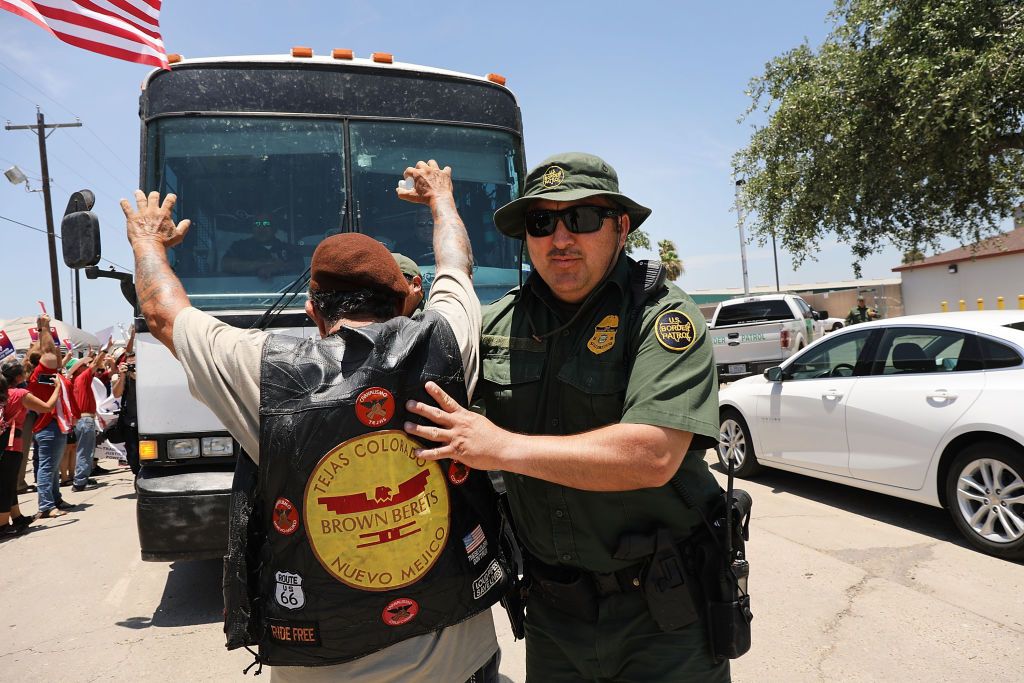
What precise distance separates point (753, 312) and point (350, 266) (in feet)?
48.7

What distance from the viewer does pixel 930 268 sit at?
34719mm

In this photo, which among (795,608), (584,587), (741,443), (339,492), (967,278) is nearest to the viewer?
(339,492)

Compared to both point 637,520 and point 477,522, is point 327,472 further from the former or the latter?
point 637,520

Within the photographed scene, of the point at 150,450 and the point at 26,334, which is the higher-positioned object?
the point at 26,334

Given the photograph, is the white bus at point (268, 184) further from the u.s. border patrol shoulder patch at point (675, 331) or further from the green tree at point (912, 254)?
the green tree at point (912, 254)

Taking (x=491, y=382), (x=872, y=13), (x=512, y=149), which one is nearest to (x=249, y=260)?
(x=512, y=149)

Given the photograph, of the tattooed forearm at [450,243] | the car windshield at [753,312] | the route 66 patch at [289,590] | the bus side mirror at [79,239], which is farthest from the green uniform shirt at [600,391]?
the car windshield at [753,312]

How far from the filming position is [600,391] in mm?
1852

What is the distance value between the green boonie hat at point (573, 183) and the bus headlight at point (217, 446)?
2614 mm

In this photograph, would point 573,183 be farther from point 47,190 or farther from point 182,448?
point 47,190

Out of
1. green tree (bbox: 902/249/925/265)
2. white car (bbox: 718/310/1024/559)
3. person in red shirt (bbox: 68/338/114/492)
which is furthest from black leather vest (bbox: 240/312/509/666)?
green tree (bbox: 902/249/925/265)

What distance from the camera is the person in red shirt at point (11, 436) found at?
7.01m

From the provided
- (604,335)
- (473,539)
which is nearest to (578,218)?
(604,335)

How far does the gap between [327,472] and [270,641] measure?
0.44 metres
